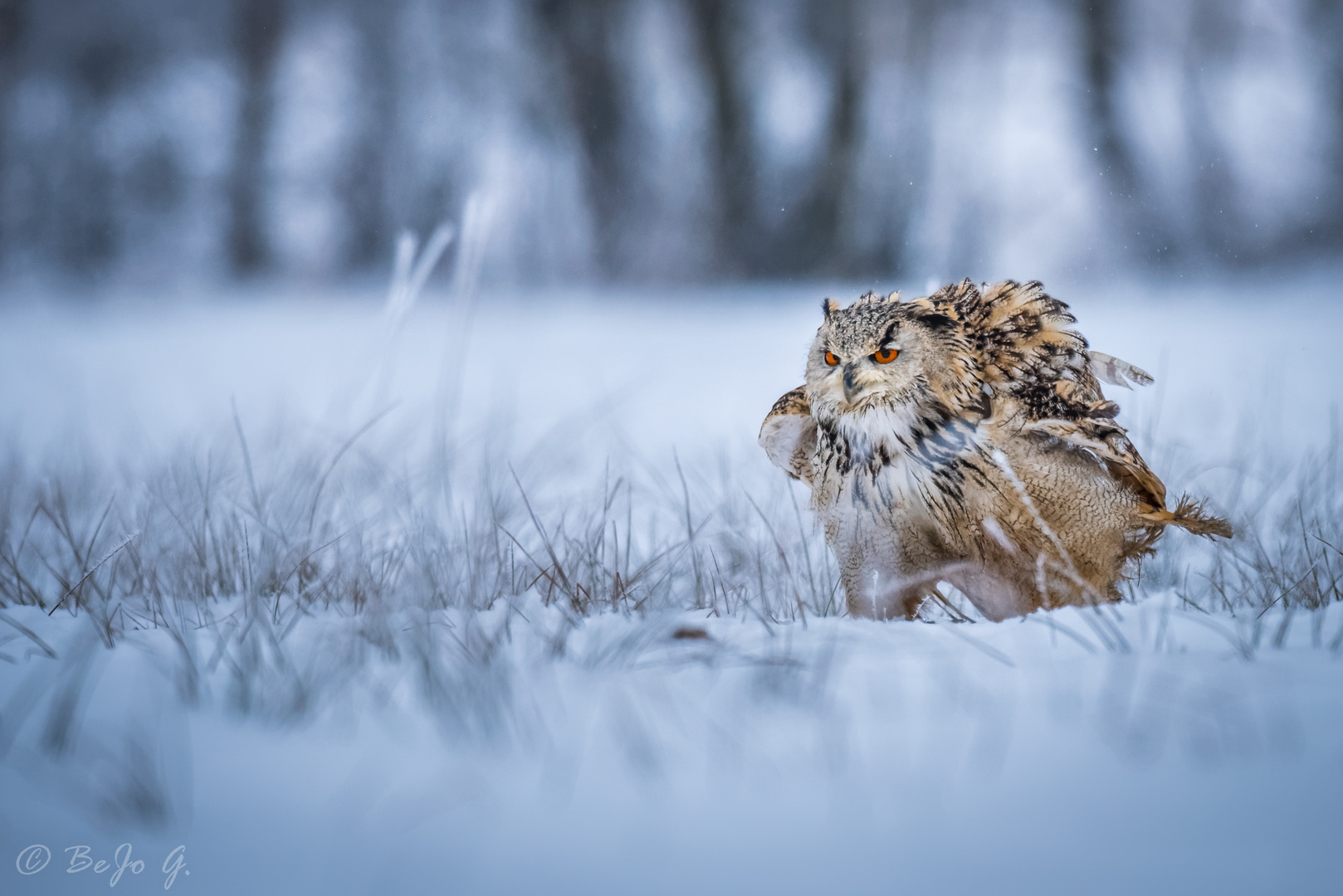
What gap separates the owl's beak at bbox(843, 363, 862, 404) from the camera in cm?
89

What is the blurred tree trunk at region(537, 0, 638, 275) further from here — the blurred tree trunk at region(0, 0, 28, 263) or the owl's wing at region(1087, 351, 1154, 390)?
the owl's wing at region(1087, 351, 1154, 390)

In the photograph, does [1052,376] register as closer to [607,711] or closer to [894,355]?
[894,355]

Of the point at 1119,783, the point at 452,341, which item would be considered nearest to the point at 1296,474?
the point at 1119,783

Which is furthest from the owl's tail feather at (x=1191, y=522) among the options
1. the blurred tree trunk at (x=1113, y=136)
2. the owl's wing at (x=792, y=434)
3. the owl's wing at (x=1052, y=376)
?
the blurred tree trunk at (x=1113, y=136)

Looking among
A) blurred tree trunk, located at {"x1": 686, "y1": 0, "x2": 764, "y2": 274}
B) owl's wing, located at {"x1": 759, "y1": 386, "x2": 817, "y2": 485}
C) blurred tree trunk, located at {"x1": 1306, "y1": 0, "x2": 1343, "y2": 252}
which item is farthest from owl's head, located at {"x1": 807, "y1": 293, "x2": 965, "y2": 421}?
blurred tree trunk, located at {"x1": 1306, "y1": 0, "x2": 1343, "y2": 252}

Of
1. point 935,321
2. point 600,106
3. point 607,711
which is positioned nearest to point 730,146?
point 600,106

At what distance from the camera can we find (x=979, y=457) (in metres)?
0.88

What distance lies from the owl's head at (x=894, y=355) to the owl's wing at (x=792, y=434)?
0.13 m

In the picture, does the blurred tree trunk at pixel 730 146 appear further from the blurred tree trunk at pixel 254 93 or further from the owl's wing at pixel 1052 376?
the owl's wing at pixel 1052 376

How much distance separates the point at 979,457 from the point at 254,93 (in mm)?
4285

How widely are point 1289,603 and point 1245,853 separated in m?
0.57

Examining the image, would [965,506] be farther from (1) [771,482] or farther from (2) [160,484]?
(2) [160,484]

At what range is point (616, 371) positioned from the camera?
9.38 feet

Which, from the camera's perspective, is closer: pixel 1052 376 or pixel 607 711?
pixel 607 711
